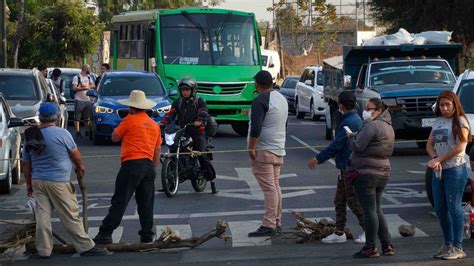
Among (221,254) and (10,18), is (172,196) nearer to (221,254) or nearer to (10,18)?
(221,254)

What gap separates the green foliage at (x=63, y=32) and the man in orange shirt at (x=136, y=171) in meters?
40.5

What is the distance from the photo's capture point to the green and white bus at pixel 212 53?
28500mm

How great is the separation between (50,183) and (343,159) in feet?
10.2

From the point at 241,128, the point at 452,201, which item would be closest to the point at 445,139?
the point at 452,201

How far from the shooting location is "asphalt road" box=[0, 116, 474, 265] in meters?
11.5

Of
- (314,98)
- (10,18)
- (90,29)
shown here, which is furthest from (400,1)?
(10,18)

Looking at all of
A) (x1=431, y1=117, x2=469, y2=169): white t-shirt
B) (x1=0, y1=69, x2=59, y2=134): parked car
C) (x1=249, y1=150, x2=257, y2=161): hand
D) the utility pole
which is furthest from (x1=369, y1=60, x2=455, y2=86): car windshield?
the utility pole

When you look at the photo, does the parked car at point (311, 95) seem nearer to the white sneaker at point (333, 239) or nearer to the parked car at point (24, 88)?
the parked car at point (24, 88)

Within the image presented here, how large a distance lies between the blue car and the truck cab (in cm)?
403

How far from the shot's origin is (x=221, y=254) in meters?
11.7

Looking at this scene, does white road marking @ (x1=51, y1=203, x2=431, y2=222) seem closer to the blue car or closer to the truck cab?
the truck cab

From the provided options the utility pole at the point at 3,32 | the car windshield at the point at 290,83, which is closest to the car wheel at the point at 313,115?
the car windshield at the point at 290,83

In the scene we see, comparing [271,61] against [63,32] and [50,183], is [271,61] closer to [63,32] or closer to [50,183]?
[63,32]

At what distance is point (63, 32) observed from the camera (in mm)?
52688
